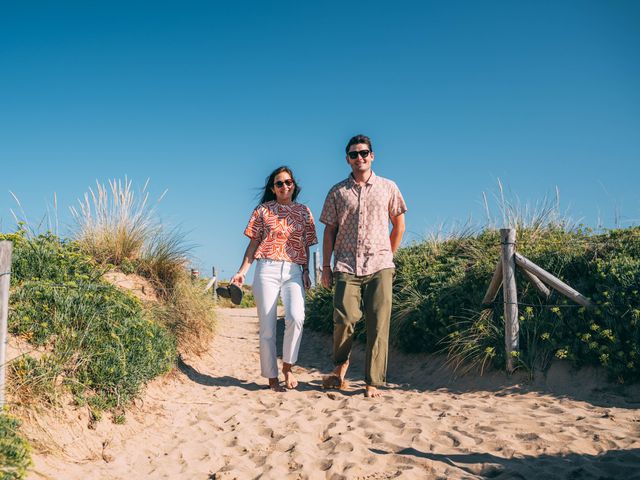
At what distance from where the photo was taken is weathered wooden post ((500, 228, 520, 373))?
605 centimetres

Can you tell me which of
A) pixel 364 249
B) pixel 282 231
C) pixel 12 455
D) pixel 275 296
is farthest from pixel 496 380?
pixel 12 455

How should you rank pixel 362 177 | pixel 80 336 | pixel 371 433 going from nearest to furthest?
pixel 371 433
pixel 80 336
pixel 362 177

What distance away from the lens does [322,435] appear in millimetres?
4484

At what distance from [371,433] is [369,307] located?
4.57 ft

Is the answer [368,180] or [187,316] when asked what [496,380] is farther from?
[187,316]

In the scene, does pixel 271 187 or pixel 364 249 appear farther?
pixel 271 187

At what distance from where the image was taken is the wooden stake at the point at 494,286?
628 centimetres

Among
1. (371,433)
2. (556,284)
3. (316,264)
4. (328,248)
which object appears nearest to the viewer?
(371,433)

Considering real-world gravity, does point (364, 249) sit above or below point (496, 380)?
above

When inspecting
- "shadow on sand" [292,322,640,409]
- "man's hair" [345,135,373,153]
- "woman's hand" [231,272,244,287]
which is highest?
"man's hair" [345,135,373,153]

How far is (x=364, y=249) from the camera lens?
5.37 m

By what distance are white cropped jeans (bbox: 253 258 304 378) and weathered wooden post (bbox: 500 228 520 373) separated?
2349 mm

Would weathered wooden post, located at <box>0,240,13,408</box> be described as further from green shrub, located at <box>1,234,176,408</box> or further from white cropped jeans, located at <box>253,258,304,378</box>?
white cropped jeans, located at <box>253,258,304,378</box>

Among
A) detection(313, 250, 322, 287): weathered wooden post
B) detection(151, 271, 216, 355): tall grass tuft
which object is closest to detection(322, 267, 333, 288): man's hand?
detection(151, 271, 216, 355): tall grass tuft
